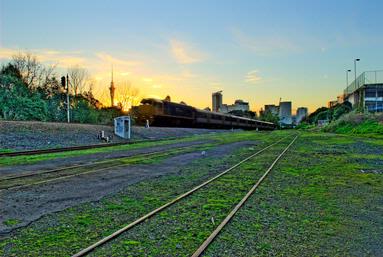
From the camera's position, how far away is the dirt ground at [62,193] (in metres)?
5.66

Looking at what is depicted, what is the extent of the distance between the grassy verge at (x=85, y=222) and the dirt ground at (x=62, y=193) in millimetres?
324

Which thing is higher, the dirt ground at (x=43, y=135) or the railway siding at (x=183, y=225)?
the dirt ground at (x=43, y=135)

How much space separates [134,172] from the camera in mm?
10406

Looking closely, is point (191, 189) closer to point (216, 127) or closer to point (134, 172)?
point (134, 172)

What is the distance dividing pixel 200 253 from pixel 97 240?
4.91ft

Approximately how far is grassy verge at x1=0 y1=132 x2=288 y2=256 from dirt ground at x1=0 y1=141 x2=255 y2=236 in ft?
1.06

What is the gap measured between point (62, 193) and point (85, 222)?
2.47m

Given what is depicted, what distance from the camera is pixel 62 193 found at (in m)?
7.22

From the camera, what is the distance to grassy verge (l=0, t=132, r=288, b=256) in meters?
4.07

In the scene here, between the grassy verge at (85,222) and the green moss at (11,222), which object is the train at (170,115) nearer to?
the grassy verge at (85,222)

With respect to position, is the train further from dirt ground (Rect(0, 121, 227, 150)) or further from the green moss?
the green moss

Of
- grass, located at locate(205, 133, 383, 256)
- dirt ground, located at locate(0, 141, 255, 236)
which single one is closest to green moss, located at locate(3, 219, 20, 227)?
dirt ground, located at locate(0, 141, 255, 236)

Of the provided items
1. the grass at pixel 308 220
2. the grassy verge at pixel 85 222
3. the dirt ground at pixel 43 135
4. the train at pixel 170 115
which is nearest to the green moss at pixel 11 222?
the grassy verge at pixel 85 222

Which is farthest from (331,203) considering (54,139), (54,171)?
(54,139)
